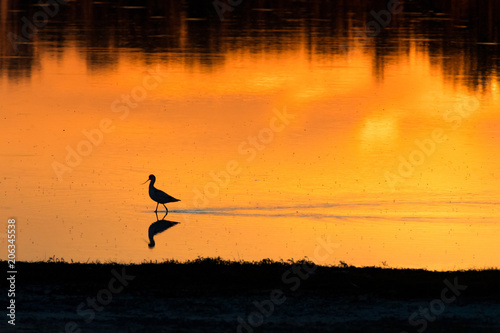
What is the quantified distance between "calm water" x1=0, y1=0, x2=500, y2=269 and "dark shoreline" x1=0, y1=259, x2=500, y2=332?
252 cm

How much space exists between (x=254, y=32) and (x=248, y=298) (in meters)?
39.2

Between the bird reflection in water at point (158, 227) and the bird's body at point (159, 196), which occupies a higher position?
the bird's body at point (159, 196)

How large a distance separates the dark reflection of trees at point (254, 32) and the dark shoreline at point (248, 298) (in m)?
23.4

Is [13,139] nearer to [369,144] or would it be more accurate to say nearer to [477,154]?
[369,144]

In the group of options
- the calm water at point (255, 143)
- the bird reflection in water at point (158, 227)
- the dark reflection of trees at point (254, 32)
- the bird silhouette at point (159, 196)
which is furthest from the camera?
the dark reflection of trees at point (254, 32)

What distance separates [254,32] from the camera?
53.8 metres

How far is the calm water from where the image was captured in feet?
68.7

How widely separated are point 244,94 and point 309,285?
68.5 ft

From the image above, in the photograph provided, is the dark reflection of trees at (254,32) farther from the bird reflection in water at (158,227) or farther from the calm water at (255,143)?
the bird reflection in water at (158,227)

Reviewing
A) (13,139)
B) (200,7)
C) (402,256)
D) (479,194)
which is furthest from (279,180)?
(200,7)

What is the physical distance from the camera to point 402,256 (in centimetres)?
1972

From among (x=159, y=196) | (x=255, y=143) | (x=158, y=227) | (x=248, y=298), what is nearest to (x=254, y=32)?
(x=255, y=143)

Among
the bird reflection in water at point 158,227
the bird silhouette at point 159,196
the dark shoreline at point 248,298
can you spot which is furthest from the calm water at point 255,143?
the dark shoreline at point 248,298

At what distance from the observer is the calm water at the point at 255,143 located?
68.7 ft
